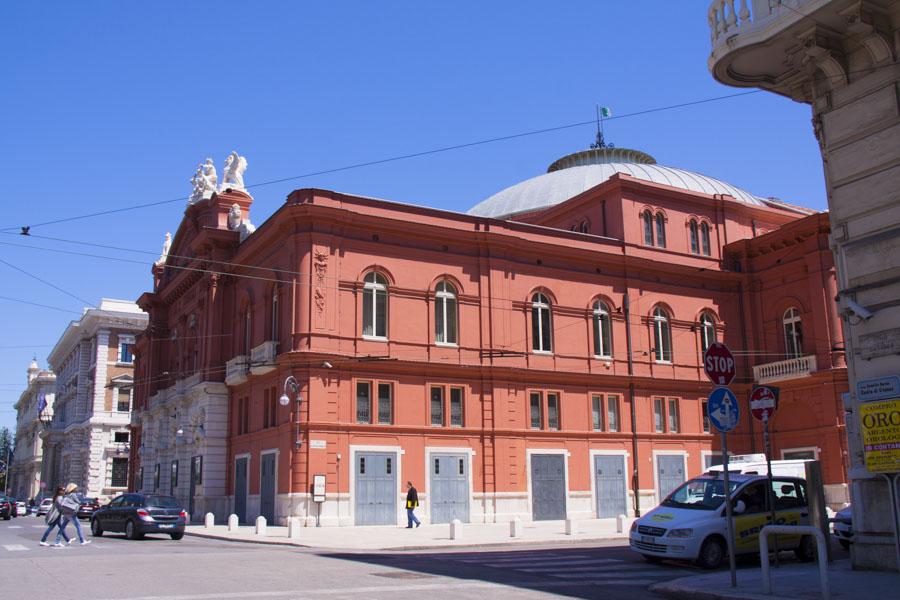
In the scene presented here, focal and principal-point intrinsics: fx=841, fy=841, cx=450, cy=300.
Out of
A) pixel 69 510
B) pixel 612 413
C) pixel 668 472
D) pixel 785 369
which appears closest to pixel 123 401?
pixel 612 413

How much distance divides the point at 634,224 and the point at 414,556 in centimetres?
2568

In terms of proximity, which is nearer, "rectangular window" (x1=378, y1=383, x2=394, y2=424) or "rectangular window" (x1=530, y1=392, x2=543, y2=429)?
"rectangular window" (x1=378, y1=383, x2=394, y2=424)

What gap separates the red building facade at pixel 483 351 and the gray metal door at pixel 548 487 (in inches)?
3.6

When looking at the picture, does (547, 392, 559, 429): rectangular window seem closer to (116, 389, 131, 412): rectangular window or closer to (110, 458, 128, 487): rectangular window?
(110, 458, 128, 487): rectangular window

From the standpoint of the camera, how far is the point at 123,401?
75.3m

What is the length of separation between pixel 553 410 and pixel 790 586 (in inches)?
965

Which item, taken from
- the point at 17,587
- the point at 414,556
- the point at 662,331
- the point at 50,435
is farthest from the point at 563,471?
the point at 50,435

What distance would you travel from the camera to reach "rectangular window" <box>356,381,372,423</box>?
32.5 m

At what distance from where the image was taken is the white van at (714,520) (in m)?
16.1

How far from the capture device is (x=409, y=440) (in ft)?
108

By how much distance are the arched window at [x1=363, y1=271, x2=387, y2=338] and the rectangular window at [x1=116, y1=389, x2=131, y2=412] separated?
1941 inches

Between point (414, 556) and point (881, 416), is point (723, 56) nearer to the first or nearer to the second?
point (881, 416)

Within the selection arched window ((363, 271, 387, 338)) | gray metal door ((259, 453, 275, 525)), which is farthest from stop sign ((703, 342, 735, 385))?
gray metal door ((259, 453, 275, 525))

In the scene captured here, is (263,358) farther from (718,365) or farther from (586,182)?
(586,182)
